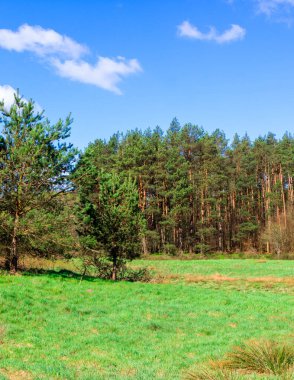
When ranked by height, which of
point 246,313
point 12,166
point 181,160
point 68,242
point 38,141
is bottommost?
point 246,313

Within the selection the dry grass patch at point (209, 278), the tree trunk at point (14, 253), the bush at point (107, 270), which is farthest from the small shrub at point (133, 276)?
the tree trunk at point (14, 253)

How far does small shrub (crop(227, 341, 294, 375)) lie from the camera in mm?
7138

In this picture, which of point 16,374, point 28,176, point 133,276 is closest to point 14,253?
point 28,176

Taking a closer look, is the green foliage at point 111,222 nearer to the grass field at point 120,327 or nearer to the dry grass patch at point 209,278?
the grass field at point 120,327

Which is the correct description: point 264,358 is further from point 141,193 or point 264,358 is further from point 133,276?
point 141,193

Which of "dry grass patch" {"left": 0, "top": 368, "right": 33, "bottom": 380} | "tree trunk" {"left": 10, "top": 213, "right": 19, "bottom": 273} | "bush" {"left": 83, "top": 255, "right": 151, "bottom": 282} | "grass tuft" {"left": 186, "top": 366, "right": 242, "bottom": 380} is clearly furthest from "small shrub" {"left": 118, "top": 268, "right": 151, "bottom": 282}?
"grass tuft" {"left": 186, "top": 366, "right": 242, "bottom": 380}

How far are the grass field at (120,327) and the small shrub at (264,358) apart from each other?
1.03 m

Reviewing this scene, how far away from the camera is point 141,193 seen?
208 ft

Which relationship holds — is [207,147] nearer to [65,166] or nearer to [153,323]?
[65,166]

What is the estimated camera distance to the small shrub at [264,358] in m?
7.14

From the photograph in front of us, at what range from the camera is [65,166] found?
21.9m

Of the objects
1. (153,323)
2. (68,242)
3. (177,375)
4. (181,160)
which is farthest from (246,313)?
(181,160)

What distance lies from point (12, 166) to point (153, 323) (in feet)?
40.5

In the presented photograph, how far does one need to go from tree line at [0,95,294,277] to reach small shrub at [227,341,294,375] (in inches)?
554
